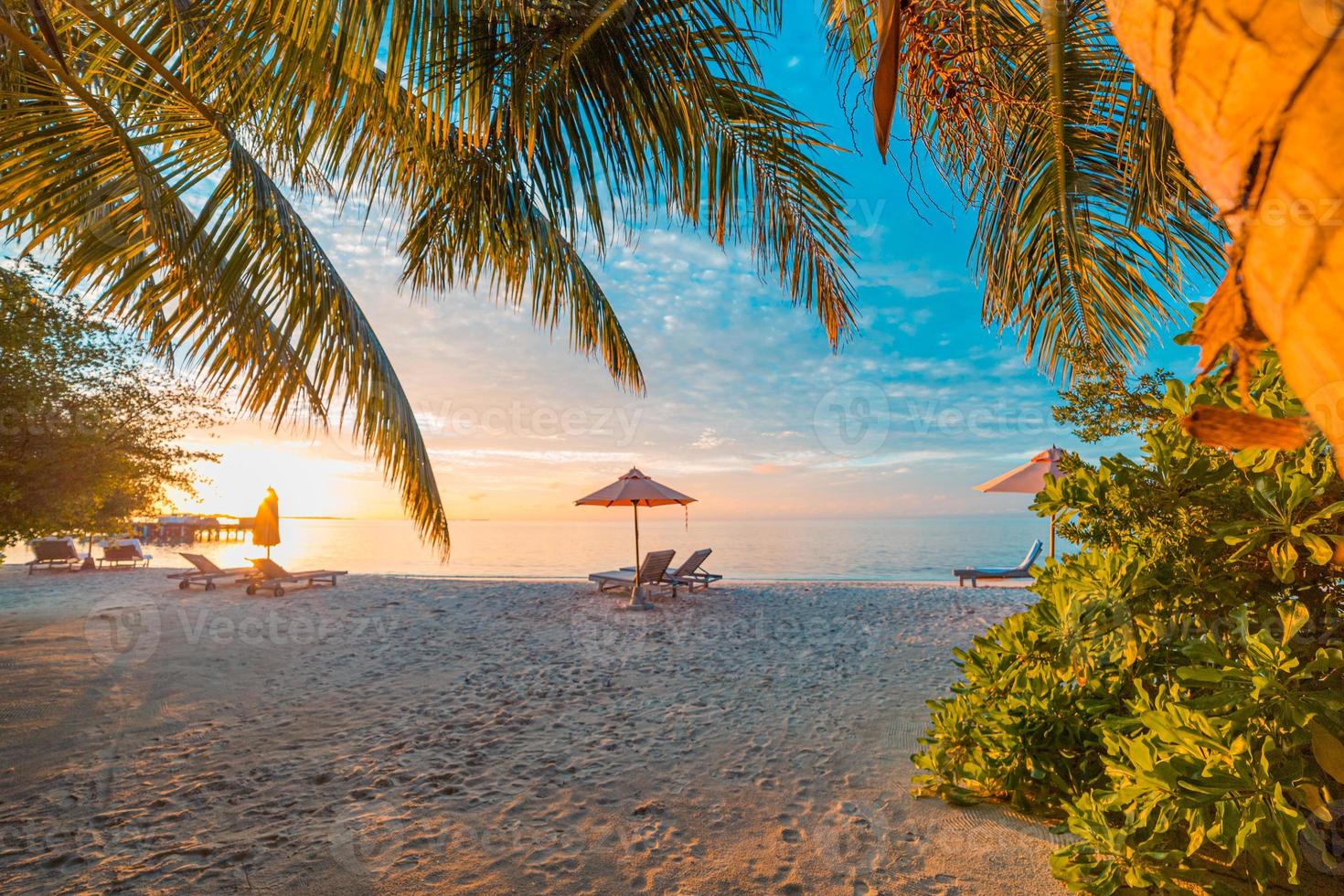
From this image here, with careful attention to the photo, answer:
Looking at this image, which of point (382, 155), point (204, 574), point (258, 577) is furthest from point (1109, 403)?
point (204, 574)

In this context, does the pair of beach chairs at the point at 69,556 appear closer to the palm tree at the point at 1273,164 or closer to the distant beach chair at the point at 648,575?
the distant beach chair at the point at 648,575

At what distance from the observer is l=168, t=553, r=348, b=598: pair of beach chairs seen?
12406mm

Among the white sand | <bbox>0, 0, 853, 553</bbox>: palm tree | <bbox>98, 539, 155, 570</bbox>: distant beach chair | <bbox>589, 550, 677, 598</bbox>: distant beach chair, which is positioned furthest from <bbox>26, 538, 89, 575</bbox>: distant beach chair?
<bbox>0, 0, 853, 553</bbox>: palm tree

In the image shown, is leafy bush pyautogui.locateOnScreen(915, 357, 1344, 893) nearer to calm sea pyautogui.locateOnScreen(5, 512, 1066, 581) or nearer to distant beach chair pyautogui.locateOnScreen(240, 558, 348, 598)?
distant beach chair pyautogui.locateOnScreen(240, 558, 348, 598)

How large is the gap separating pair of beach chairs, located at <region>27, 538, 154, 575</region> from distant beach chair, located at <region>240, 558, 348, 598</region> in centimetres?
891

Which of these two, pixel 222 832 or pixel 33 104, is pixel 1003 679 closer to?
pixel 222 832

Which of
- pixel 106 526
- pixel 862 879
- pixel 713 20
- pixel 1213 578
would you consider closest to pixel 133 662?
pixel 106 526

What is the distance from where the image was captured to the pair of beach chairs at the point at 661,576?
11.9m

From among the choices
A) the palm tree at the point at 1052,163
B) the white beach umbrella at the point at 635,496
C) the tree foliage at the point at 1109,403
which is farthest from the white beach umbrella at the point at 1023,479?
the tree foliage at the point at 1109,403

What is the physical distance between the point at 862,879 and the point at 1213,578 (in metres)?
2.02

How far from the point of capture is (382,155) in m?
4.73

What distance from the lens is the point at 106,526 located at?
8992 mm

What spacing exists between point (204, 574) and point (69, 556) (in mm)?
8505

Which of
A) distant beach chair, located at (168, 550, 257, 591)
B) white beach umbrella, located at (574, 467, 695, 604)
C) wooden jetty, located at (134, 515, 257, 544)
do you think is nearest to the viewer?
white beach umbrella, located at (574, 467, 695, 604)
